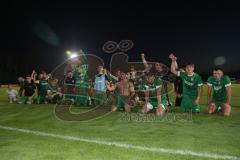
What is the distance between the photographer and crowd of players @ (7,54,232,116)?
1166cm

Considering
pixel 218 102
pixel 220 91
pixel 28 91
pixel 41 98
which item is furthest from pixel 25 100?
pixel 220 91

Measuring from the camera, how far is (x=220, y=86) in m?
11.5

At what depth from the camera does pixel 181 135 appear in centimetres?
776

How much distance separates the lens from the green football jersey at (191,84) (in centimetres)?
1175

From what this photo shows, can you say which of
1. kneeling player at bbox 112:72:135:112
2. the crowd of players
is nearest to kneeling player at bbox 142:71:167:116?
the crowd of players

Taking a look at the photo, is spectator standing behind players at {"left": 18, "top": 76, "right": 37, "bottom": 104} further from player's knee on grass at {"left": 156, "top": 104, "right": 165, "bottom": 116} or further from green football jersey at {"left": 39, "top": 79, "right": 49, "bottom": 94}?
player's knee on grass at {"left": 156, "top": 104, "right": 165, "bottom": 116}

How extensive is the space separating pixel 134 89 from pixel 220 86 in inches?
179

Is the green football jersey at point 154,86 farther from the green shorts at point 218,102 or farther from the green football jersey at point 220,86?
the green shorts at point 218,102

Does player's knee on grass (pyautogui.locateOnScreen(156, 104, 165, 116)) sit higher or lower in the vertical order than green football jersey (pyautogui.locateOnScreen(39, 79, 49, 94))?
A: lower

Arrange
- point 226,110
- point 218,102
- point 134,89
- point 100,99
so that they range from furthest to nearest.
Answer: point 100,99
point 134,89
point 218,102
point 226,110

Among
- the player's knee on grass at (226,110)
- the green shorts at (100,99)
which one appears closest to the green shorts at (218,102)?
the player's knee on grass at (226,110)

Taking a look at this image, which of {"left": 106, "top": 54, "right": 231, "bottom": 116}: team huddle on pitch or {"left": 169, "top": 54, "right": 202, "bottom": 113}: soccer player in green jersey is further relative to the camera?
{"left": 169, "top": 54, "right": 202, "bottom": 113}: soccer player in green jersey

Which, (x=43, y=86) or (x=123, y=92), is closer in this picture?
(x=123, y=92)

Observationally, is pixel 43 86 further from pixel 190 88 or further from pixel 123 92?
pixel 190 88
